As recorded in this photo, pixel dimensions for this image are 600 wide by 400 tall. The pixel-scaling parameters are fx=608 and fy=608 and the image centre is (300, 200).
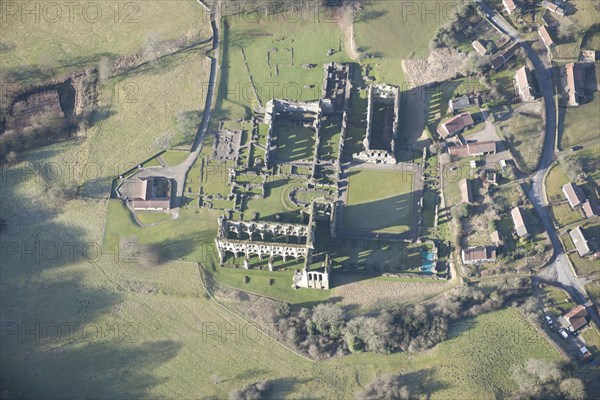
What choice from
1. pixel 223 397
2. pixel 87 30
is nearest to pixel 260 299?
pixel 223 397

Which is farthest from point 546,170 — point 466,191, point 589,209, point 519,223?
point 466,191

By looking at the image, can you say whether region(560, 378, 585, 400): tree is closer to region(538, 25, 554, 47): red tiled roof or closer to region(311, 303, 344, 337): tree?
region(311, 303, 344, 337): tree

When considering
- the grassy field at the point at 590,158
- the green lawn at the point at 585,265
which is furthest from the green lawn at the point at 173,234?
the grassy field at the point at 590,158

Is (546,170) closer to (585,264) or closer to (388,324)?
(585,264)

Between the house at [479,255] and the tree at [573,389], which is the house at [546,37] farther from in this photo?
the tree at [573,389]

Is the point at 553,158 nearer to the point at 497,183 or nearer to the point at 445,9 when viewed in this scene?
the point at 497,183

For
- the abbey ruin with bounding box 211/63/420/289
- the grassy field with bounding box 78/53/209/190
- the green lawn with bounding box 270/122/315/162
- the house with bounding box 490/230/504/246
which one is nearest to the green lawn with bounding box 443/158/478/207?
the abbey ruin with bounding box 211/63/420/289
